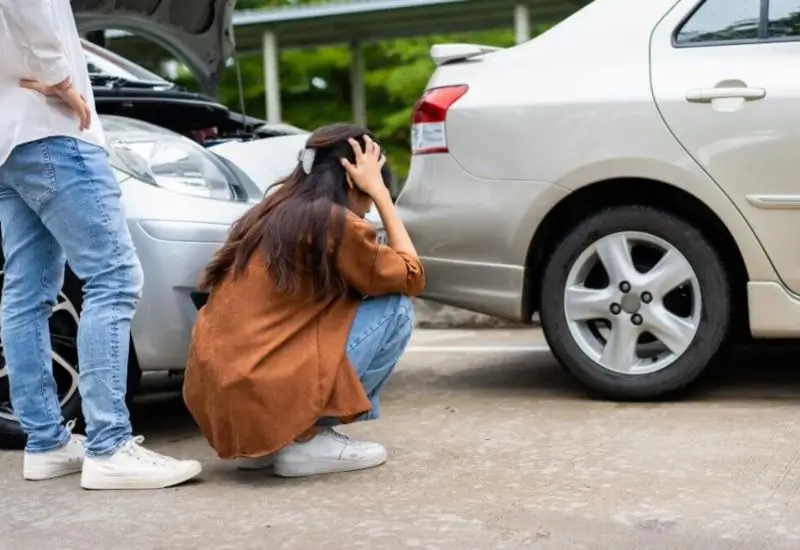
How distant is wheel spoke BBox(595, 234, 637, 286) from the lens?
392cm

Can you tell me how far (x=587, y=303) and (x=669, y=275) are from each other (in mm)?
303

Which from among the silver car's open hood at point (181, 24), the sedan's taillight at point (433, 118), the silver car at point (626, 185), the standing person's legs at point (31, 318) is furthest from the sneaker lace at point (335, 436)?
the silver car's open hood at point (181, 24)

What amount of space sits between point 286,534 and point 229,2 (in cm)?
318

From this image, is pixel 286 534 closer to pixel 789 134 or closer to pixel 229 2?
pixel 789 134

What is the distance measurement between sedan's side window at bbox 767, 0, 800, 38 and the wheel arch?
2.06ft

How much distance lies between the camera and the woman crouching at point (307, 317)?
120 inches

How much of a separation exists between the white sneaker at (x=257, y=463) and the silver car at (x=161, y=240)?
1.33ft

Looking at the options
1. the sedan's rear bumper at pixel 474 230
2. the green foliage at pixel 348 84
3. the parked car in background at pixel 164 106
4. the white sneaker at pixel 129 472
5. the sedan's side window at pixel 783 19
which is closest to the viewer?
the white sneaker at pixel 129 472

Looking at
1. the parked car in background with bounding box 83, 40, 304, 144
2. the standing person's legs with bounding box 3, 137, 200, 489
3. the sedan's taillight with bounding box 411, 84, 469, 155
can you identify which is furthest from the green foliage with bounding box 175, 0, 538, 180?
the standing person's legs with bounding box 3, 137, 200, 489

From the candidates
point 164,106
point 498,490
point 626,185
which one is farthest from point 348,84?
point 498,490

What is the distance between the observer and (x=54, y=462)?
3258 mm

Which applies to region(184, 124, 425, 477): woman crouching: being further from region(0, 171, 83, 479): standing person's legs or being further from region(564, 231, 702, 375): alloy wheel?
region(564, 231, 702, 375): alloy wheel

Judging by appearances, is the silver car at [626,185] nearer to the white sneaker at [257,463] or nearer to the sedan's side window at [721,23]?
the sedan's side window at [721,23]

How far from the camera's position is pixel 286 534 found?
106 inches
